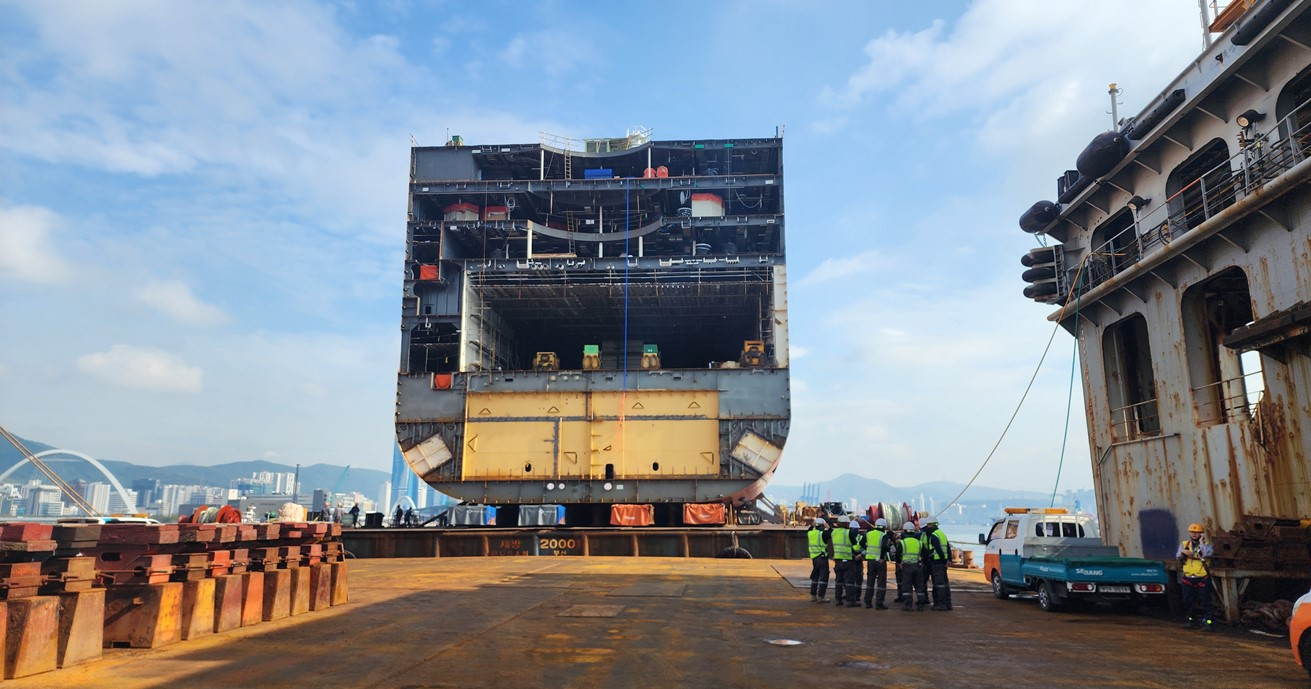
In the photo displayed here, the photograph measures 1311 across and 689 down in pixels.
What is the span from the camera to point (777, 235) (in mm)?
31297

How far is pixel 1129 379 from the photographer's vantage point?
734 inches

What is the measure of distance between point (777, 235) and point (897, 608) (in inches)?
780

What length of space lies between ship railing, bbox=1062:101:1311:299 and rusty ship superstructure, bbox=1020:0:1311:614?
46 millimetres

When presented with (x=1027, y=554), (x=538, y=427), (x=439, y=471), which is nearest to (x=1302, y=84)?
(x=1027, y=554)

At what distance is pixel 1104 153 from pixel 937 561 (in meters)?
9.89

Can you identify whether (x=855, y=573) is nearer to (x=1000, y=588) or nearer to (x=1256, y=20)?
(x=1000, y=588)

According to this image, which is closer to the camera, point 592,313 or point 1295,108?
point 1295,108

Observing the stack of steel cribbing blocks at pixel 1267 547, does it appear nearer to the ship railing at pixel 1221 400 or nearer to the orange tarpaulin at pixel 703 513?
the ship railing at pixel 1221 400

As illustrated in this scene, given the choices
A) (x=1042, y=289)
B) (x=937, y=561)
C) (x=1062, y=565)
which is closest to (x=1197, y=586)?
(x=1062, y=565)

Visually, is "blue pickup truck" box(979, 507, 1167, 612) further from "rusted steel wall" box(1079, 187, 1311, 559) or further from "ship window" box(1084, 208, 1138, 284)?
"ship window" box(1084, 208, 1138, 284)

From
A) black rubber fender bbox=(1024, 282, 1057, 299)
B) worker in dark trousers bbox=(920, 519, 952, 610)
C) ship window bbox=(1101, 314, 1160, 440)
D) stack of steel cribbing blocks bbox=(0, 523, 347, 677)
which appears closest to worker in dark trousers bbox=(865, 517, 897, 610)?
worker in dark trousers bbox=(920, 519, 952, 610)

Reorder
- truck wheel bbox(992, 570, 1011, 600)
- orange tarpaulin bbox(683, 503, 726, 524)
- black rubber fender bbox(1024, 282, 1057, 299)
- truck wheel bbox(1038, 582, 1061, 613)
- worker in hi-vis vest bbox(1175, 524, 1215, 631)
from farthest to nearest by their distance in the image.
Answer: orange tarpaulin bbox(683, 503, 726, 524) → black rubber fender bbox(1024, 282, 1057, 299) → truck wheel bbox(992, 570, 1011, 600) → truck wheel bbox(1038, 582, 1061, 613) → worker in hi-vis vest bbox(1175, 524, 1215, 631)

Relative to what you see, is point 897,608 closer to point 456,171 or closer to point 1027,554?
point 1027,554

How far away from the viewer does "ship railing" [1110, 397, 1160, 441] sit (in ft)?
57.8
